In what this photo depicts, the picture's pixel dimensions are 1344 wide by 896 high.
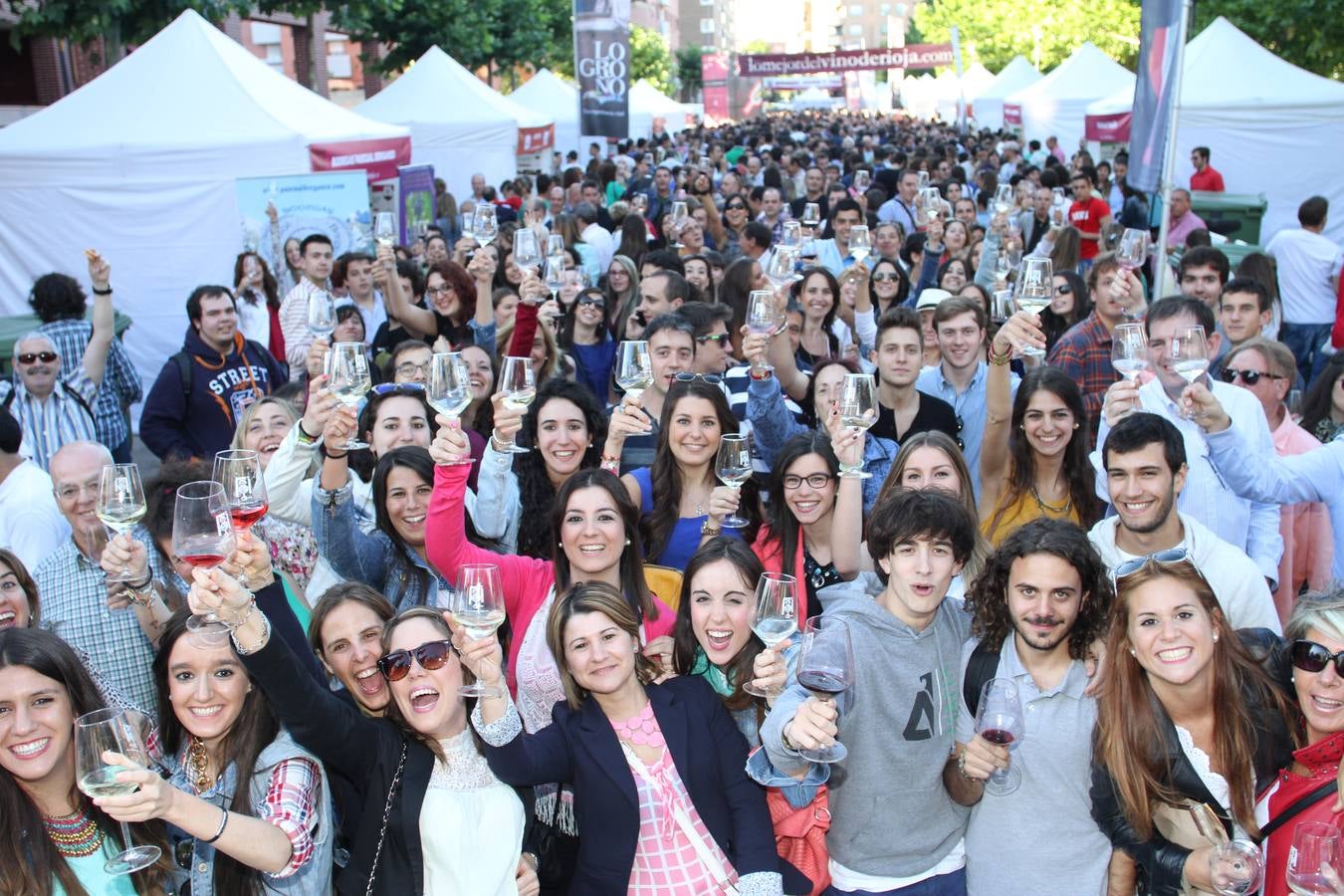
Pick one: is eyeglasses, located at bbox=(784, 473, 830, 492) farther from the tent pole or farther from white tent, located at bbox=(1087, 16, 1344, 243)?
white tent, located at bbox=(1087, 16, 1344, 243)

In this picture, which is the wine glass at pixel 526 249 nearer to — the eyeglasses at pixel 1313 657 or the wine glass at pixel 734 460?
the wine glass at pixel 734 460

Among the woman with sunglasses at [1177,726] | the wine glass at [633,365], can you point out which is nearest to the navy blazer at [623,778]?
the woman with sunglasses at [1177,726]

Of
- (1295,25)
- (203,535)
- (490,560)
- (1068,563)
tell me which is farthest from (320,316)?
(1295,25)

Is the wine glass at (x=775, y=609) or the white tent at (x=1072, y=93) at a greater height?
the white tent at (x=1072, y=93)

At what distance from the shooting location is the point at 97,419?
6.90 m

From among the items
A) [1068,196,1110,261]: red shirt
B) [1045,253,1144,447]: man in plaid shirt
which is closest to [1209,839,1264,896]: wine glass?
[1045,253,1144,447]: man in plaid shirt

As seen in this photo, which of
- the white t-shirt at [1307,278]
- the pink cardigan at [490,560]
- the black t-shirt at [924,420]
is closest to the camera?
the pink cardigan at [490,560]

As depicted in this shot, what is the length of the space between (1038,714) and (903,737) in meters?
0.38

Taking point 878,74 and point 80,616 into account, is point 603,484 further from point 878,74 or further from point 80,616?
point 878,74

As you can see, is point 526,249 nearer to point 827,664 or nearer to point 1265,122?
point 827,664

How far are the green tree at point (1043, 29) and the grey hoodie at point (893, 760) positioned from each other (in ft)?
132

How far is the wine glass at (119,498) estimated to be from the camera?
3566 millimetres

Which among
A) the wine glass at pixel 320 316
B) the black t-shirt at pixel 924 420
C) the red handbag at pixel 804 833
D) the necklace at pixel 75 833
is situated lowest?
the red handbag at pixel 804 833

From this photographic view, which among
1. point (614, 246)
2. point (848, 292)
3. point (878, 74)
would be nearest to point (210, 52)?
point (614, 246)
